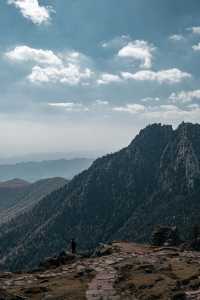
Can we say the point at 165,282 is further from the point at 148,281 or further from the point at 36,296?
the point at 36,296

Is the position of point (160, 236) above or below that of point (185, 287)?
below

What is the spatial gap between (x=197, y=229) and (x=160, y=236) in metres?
11.6

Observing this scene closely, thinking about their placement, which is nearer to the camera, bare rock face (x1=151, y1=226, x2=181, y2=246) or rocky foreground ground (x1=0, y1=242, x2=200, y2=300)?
rocky foreground ground (x1=0, y1=242, x2=200, y2=300)

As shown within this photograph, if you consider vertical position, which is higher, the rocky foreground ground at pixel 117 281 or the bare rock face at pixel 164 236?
the rocky foreground ground at pixel 117 281

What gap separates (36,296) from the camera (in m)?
51.2

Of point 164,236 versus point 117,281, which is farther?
point 164,236

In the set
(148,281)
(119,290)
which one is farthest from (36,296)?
(148,281)

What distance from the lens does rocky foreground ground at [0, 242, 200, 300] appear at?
4856 cm

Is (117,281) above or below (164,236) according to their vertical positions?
above

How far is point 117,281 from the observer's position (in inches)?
2267

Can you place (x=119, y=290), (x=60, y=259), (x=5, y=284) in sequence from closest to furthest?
(x=119, y=290)
(x=5, y=284)
(x=60, y=259)

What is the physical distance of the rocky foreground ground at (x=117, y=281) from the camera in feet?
159

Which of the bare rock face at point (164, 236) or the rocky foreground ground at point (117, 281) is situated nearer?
the rocky foreground ground at point (117, 281)

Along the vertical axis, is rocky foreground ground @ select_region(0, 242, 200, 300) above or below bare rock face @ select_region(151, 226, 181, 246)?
above
